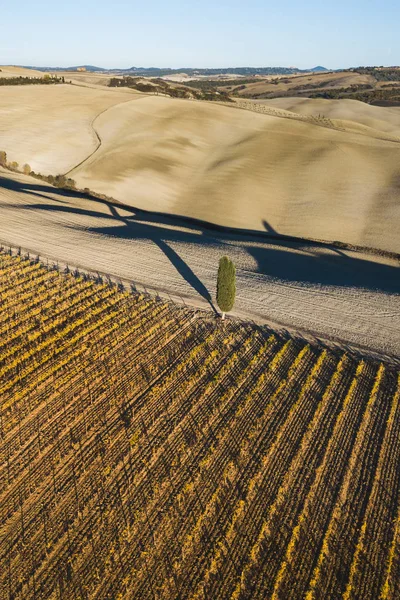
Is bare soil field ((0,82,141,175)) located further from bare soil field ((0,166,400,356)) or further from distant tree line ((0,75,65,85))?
bare soil field ((0,166,400,356))

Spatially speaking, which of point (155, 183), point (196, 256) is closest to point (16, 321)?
point (196, 256)

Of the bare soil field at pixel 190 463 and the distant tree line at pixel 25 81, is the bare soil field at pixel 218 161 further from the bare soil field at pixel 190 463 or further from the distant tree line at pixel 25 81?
the bare soil field at pixel 190 463

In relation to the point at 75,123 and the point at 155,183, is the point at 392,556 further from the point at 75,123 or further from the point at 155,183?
the point at 75,123

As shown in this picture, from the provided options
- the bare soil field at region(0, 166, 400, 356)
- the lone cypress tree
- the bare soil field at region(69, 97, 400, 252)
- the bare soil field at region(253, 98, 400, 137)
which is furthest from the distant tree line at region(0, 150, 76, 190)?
the bare soil field at region(253, 98, 400, 137)

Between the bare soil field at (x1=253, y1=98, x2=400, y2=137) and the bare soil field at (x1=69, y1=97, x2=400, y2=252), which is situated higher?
the bare soil field at (x1=253, y1=98, x2=400, y2=137)

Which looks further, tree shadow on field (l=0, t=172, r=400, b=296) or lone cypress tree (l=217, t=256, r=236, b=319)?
tree shadow on field (l=0, t=172, r=400, b=296)

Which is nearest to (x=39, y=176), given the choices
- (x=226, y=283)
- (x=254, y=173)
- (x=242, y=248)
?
(x=254, y=173)

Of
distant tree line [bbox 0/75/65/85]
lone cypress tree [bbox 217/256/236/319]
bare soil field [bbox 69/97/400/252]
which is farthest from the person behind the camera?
distant tree line [bbox 0/75/65/85]

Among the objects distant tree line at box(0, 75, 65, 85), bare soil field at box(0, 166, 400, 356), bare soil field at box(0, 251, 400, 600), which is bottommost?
bare soil field at box(0, 251, 400, 600)

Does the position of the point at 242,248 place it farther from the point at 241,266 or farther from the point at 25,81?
the point at 25,81
